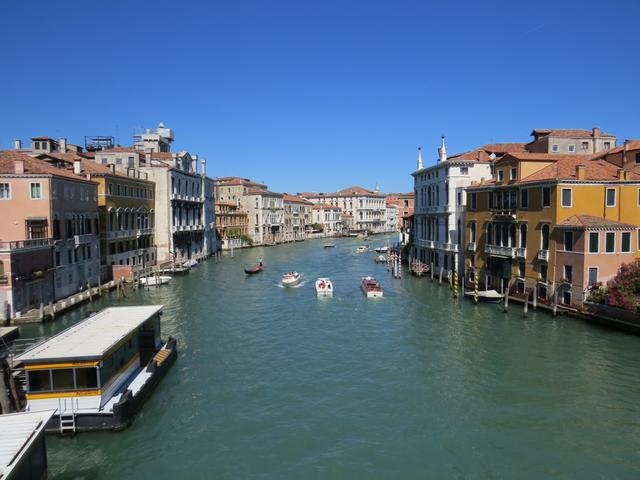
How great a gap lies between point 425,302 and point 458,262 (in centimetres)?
650

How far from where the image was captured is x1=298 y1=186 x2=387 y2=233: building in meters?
113

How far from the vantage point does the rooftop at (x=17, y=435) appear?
7.30m

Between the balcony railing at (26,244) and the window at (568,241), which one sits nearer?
the window at (568,241)

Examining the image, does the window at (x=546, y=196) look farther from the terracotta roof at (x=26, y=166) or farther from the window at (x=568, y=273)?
the terracotta roof at (x=26, y=166)

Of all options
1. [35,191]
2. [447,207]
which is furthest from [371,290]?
[35,191]

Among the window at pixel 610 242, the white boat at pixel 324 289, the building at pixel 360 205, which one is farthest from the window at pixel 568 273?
the building at pixel 360 205

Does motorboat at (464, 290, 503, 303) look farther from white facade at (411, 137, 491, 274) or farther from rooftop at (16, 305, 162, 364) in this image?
rooftop at (16, 305, 162, 364)

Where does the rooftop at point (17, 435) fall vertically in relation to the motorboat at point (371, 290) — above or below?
above

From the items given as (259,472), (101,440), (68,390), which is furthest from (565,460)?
(68,390)

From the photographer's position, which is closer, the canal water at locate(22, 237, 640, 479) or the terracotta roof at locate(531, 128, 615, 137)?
the canal water at locate(22, 237, 640, 479)

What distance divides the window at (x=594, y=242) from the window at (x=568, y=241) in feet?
2.64

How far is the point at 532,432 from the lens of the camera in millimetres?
11414

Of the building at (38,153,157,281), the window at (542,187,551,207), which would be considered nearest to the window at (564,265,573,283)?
the window at (542,187,551,207)

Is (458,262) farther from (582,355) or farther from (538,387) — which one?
(538,387)
